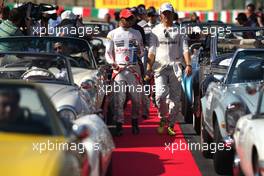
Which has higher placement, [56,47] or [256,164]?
[56,47]

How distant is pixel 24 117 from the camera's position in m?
5.59

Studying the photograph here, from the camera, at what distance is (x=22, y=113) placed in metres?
5.62

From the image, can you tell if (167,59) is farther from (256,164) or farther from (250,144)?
(256,164)

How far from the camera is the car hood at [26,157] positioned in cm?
486

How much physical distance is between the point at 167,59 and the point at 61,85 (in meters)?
3.04

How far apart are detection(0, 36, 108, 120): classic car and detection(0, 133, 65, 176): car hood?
15.9 feet

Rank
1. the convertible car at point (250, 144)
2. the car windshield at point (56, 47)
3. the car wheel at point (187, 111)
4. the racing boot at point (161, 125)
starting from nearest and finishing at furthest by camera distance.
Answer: the convertible car at point (250, 144) → the car windshield at point (56, 47) → the racing boot at point (161, 125) → the car wheel at point (187, 111)

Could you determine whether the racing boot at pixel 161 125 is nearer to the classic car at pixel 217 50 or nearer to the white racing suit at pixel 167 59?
the white racing suit at pixel 167 59

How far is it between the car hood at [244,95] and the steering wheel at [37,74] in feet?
7.17

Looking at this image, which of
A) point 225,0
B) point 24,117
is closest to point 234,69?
point 24,117

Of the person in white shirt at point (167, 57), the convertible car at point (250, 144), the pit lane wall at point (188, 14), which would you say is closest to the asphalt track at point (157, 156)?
the person in white shirt at point (167, 57)

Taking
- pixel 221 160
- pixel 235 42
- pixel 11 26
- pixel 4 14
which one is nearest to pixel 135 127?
pixel 235 42

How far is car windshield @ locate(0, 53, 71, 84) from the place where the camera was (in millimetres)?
9211

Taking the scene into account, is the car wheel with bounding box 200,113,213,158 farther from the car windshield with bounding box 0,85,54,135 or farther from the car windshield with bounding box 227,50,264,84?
the car windshield with bounding box 0,85,54,135
